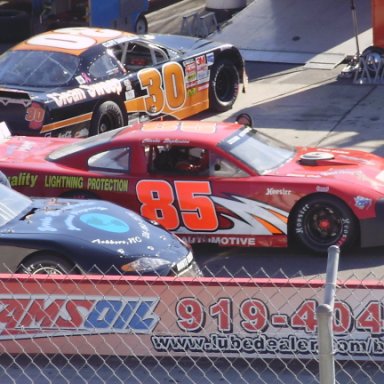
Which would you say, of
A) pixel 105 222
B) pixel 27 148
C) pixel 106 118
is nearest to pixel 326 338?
pixel 105 222

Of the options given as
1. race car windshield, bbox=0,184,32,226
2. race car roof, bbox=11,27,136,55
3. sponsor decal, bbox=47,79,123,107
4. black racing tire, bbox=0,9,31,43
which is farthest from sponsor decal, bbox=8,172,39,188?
black racing tire, bbox=0,9,31,43

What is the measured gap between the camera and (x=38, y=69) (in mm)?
13922

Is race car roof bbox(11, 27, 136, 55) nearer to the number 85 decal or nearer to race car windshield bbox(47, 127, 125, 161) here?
race car windshield bbox(47, 127, 125, 161)

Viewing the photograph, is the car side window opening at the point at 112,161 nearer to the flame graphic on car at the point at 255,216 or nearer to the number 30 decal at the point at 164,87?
the flame graphic on car at the point at 255,216

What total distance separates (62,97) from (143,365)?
6552mm

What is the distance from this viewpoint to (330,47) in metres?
19.4

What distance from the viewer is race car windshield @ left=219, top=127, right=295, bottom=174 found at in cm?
1052

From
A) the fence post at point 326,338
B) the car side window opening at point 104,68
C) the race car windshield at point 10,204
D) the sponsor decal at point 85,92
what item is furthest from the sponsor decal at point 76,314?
the car side window opening at point 104,68

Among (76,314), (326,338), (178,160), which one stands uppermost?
(326,338)

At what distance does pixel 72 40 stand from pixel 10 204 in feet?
19.1

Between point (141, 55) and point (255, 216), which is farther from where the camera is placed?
point (141, 55)

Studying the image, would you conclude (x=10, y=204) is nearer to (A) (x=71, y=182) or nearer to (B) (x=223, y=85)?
(A) (x=71, y=182)

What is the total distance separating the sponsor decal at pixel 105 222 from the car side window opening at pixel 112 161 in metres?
1.75

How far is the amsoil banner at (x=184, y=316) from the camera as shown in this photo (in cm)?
663
